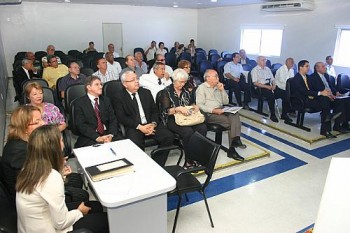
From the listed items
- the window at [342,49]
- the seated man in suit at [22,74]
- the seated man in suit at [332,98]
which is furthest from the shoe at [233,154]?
the window at [342,49]

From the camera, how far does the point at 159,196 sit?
1.74 m

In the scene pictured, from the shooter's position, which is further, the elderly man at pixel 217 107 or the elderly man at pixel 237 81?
the elderly man at pixel 237 81

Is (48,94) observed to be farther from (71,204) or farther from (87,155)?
(71,204)

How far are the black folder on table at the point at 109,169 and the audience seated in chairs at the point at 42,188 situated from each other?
0.27m

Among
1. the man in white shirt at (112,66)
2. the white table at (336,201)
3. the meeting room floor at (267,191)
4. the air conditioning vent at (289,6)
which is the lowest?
the meeting room floor at (267,191)

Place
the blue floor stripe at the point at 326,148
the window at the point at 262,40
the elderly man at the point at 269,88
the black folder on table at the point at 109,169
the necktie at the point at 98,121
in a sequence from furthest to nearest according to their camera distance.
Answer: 1. the window at the point at 262,40
2. the elderly man at the point at 269,88
3. the blue floor stripe at the point at 326,148
4. the necktie at the point at 98,121
5. the black folder on table at the point at 109,169

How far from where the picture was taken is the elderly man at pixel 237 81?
20.3ft

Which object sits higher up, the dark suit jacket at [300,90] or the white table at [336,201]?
the white table at [336,201]

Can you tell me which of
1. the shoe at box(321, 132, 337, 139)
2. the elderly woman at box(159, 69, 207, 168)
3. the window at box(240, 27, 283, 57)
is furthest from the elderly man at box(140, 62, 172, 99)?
the window at box(240, 27, 283, 57)

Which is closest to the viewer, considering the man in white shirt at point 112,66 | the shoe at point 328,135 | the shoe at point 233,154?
the shoe at point 233,154

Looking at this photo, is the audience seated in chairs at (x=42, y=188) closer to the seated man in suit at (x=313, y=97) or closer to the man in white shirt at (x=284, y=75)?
the seated man in suit at (x=313, y=97)

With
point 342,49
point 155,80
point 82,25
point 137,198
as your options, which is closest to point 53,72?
point 155,80

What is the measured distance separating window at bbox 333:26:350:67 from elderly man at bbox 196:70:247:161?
15.8 ft

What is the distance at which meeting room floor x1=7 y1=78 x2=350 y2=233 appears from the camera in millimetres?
2520
